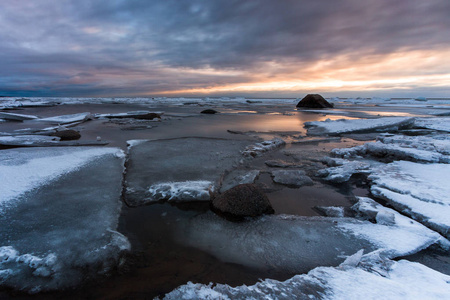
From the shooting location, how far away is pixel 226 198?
9.44 ft

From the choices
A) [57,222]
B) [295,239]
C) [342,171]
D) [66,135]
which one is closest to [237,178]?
[295,239]

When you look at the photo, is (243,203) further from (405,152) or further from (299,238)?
(405,152)

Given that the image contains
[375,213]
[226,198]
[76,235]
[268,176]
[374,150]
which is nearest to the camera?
[76,235]

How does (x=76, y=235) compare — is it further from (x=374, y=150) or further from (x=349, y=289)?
(x=374, y=150)

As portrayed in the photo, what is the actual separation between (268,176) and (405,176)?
7.81 ft

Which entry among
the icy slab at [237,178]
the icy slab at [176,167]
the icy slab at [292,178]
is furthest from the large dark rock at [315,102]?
the icy slab at [237,178]

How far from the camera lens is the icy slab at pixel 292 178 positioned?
A: 12.3 feet

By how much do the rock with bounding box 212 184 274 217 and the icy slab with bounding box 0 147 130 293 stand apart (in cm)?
119

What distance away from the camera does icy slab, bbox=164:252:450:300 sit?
152 cm

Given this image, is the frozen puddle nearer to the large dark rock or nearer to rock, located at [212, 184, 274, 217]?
rock, located at [212, 184, 274, 217]

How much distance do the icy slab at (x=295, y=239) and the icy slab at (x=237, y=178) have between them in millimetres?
915

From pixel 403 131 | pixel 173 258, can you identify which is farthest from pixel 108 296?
pixel 403 131

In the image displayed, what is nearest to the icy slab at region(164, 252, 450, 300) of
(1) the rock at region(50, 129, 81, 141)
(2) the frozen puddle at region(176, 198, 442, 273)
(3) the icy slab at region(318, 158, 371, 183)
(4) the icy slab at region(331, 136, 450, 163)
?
(2) the frozen puddle at region(176, 198, 442, 273)

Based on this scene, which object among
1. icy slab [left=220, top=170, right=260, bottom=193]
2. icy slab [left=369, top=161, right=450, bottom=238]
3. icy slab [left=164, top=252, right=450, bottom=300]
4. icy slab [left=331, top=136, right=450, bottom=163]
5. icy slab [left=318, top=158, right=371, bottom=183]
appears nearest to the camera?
icy slab [left=164, top=252, right=450, bottom=300]
